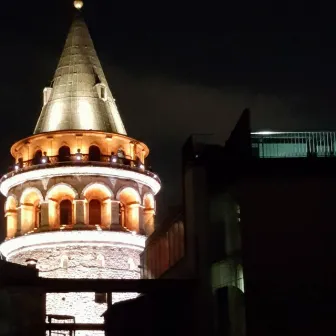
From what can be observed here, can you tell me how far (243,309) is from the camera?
34.6 meters

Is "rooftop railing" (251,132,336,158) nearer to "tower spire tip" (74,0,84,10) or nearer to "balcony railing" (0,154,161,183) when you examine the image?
"balcony railing" (0,154,161,183)

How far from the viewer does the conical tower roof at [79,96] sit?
60.8 m

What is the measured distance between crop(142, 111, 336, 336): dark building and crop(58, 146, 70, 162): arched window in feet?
72.5

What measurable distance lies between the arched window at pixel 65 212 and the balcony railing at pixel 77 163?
6.65ft

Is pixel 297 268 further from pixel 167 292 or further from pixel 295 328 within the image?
pixel 167 292

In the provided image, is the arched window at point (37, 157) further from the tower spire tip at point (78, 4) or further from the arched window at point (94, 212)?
the tower spire tip at point (78, 4)

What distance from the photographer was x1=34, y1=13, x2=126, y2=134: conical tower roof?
60781 millimetres

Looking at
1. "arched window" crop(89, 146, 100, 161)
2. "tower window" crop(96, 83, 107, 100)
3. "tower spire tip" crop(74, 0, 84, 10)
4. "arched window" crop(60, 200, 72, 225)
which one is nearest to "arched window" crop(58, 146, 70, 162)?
"arched window" crop(89, 146, 100, 161)

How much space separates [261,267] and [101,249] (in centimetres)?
2487

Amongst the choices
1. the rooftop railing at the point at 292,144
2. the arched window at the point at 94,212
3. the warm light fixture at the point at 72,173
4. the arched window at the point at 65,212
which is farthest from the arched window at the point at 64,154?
the rooftop railing at the point at 292,144

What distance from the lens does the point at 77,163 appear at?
59344 mm

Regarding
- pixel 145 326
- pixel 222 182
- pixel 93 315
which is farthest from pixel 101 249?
pixel 222 182

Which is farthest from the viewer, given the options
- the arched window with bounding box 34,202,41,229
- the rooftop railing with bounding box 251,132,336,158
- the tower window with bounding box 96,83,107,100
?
the tower window with bounding box 96,83,107,100

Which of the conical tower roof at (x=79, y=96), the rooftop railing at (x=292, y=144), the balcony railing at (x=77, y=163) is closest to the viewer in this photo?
the rooftop railing at (x=292, y=144)
